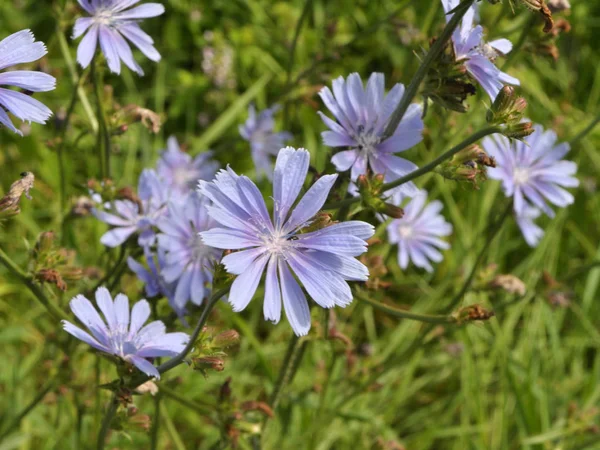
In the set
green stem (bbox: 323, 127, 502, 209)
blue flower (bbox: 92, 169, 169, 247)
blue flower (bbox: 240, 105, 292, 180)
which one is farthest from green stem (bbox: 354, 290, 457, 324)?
blue flower (bbox: 240, 105, 292, 180)

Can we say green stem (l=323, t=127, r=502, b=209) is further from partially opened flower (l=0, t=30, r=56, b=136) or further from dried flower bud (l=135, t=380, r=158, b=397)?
partially opened flower (l=0, t=30, r=56, b=136)

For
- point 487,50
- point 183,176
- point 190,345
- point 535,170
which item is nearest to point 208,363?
point 190,345


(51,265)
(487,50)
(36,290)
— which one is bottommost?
(36,290)

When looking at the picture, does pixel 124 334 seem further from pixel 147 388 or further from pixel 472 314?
pixel 472 314

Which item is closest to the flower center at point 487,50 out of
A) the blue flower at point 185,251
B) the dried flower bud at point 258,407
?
the blue flower at point 185,251

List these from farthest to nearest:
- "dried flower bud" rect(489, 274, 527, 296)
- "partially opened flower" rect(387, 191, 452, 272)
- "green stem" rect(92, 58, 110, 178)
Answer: "partially opened flower" rect(387, 191, 452, 272), "dried flower bud" rect(489, 274, 527, 296), "green stem" rect(92, 58, 110, 178)

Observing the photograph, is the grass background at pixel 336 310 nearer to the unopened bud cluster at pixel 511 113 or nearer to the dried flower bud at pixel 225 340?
the dried flower bud at pixel 225 340
